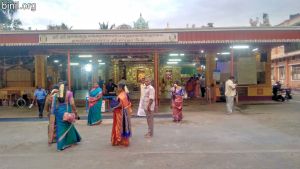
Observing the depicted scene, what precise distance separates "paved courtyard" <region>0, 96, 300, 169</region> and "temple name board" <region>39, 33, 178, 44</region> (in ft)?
13.0

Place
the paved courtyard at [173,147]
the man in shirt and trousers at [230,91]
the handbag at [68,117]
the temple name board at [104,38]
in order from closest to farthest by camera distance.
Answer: the paved courtyard at [173,147], the handbag at [68,117], the man in shirt and trousers at [230,91], the temple name board at [104,38]

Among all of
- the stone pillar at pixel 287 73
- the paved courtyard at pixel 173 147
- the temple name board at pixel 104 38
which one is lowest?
the paved courtyard at pixel 173 147

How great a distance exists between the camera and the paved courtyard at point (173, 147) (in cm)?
656

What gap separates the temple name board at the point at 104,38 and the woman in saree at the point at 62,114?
652 centimetres

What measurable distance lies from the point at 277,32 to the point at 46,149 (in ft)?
37.5

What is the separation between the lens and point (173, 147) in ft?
26.1

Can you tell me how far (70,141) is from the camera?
323 inches

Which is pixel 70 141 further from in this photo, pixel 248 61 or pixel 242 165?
pixel 248 61

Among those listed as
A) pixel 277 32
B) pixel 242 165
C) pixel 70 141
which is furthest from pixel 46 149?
pixel 277 32

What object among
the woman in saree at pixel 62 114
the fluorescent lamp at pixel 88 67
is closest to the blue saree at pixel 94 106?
the woman in saree at pixel 62 114

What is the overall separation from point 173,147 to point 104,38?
776 centimetres

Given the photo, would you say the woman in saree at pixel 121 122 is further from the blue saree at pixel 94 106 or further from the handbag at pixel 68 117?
the blue saree at pixel 94 106

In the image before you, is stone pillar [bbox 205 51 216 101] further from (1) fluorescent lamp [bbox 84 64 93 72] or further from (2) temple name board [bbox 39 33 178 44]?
(1) fluorescent lamp [bbox 84 64 93 72]

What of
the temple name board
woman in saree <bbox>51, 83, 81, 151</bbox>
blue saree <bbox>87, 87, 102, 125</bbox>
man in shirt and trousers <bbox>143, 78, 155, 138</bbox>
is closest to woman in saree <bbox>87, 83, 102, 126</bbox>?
blue saree <bbox>87, 87, 102, 125</bbox>
